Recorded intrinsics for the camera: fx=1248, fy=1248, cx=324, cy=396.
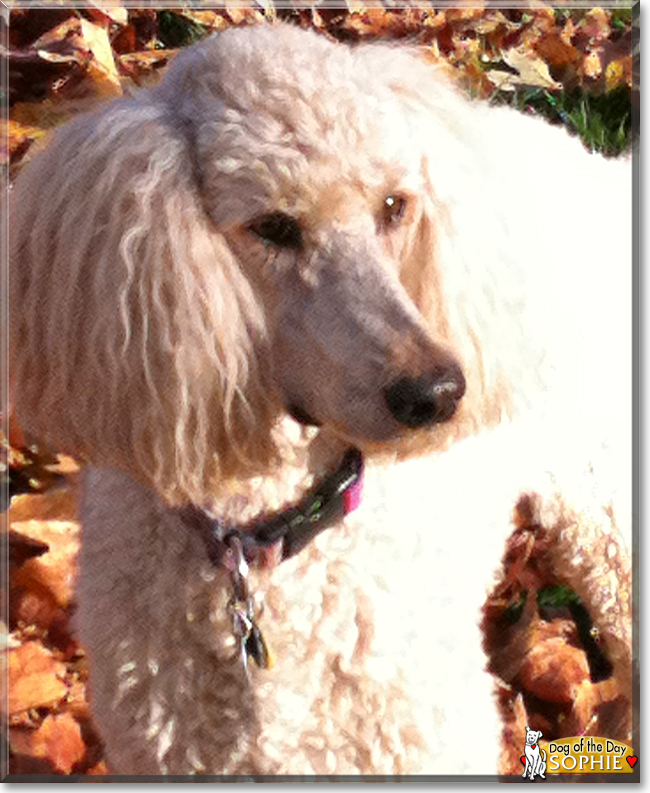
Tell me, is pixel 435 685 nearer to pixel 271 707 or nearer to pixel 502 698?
pixel 271 707

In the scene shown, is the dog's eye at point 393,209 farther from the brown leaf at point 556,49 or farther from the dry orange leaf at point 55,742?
the dry orange leaf at point 55,742

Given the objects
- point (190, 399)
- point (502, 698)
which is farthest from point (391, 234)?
point (502, 698)

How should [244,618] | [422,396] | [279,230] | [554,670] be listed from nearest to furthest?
[422,396], [279,230], [244,618], [554,670]

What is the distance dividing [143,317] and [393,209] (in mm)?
308

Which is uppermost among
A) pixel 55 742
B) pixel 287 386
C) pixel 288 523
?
pixel 287 386

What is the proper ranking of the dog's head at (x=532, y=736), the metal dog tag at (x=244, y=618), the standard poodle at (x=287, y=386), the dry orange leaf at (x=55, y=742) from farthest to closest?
the dry orange leaf at (x=55, y=742)
the dog's head at (x=532, y=736)
the metal dog tag at (x=244, y=618)
the standard poodle at (x=287, y=386)

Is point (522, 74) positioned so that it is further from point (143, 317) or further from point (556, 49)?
point (143, 317)

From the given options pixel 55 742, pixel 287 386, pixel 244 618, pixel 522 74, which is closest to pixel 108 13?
pixel 522 74

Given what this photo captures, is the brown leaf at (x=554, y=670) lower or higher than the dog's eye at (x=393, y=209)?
lower

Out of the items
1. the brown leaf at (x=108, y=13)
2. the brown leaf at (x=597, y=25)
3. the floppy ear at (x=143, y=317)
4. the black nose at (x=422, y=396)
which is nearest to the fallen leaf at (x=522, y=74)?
the brown leaf at (x=597, y=25)

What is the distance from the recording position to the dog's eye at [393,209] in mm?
1402

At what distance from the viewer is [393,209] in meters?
1.42

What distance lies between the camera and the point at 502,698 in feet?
6.59

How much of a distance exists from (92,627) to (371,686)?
370mm
